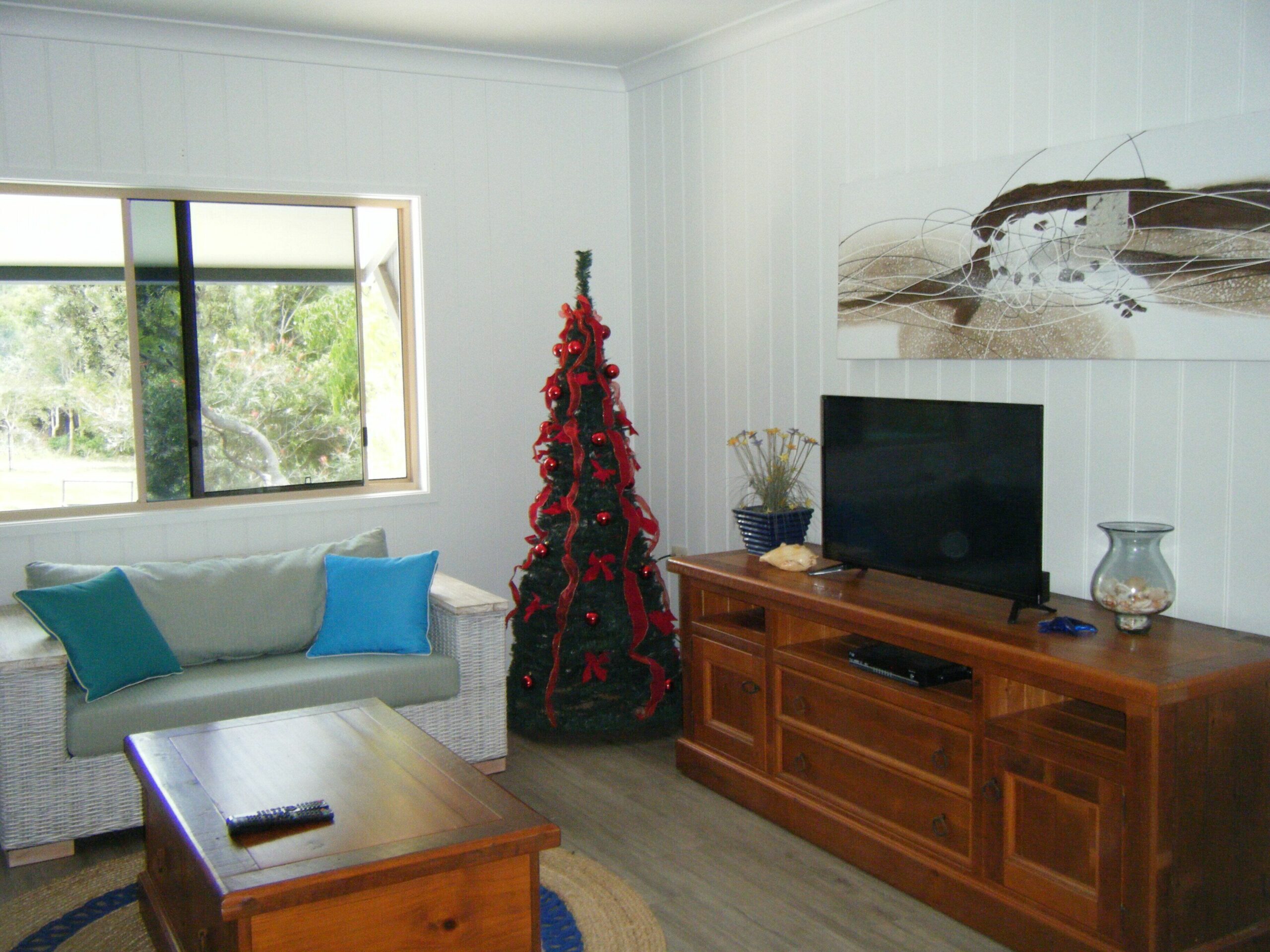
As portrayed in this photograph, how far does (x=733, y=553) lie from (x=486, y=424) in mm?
1412

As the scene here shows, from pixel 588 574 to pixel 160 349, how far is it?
72.9 inches

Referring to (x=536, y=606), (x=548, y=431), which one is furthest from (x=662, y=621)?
(x=548, y=431)

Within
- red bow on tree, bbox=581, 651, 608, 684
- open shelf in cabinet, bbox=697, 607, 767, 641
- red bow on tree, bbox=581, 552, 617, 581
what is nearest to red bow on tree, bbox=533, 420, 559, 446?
red bow on tree, bbox=581, 552, 617, 581

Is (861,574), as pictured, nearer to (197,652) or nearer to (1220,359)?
(1220,359)

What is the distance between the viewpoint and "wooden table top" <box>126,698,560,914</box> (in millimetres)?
2270

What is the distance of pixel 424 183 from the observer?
4.72 m

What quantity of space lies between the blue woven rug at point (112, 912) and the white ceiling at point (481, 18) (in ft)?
9.45

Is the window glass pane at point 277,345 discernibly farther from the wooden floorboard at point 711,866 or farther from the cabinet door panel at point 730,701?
the cabinet door panel at point 730,701

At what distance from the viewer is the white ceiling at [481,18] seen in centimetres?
400

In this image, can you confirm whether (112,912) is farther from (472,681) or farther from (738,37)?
→ (738,37)

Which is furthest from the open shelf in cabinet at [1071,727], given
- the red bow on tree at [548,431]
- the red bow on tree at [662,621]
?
the red bow on tree at [548,431]

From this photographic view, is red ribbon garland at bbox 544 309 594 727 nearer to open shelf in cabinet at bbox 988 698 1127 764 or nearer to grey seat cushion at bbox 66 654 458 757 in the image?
grey seat cushion at bbox 66 654 458 757

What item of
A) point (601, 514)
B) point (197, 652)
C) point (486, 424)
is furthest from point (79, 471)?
point (601, 514)

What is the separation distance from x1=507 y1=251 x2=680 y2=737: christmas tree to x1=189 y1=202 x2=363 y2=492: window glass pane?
99cm
